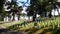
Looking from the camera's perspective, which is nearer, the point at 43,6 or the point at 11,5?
the point at 43,6

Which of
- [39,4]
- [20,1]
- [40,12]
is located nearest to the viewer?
[39,4]

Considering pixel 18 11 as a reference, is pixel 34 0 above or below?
above

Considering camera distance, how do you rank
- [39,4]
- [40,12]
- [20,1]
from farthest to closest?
[20,1] < [40,12] < [39,4]

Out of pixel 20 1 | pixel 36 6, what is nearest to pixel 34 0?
pixel 36 6

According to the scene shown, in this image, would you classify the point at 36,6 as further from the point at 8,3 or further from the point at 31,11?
the point at 8,3

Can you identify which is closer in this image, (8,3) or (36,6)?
(36,6)

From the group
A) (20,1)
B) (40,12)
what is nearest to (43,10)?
(40,12)

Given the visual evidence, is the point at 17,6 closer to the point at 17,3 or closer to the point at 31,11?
the point at 17,3

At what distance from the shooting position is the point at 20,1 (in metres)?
78.6

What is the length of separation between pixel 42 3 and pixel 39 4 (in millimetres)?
972

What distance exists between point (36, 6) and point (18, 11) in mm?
25532

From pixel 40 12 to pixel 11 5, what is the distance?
25.8 metres

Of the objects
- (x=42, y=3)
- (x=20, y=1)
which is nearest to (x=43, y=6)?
(x=42, y=3)

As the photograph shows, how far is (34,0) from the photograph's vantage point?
185 feet
